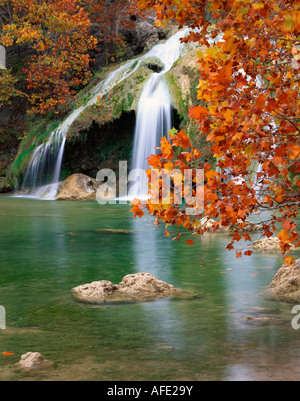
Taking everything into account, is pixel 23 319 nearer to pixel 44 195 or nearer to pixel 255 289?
pixel 255 289

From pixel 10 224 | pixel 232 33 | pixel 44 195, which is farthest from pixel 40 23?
pixel 232 33

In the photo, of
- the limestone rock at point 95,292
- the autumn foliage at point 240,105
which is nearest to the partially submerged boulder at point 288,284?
the autumn foliage at point 240,105

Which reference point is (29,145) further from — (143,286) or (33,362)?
(33,362)

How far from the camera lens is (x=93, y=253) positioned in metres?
8.76

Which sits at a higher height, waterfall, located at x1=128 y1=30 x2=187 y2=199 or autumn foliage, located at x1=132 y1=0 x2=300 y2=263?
waterfall, located at x1=128 y1=30 x2=187 y2=199

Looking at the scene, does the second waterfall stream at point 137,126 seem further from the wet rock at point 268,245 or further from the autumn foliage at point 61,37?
the wet rock at point 268,245

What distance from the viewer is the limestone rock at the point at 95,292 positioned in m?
5.70

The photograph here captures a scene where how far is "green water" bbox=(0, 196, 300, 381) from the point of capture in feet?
12.6

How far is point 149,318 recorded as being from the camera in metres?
5.04

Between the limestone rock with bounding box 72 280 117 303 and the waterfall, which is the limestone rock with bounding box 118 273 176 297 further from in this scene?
the waterfall

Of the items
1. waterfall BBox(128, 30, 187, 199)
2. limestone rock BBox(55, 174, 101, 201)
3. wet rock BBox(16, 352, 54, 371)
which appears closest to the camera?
wet rock BBox(16, 352, 54, 371)

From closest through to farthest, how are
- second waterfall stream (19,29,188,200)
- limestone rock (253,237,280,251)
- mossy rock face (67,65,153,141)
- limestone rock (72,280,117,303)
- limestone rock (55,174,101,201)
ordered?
limestone rock (72,280,117,303), limestone rock (253,237,280,251), limestone rock (55,174,101,201), second waterfall stream (19,29,188,200), mossy rock face (67,65,153,141)

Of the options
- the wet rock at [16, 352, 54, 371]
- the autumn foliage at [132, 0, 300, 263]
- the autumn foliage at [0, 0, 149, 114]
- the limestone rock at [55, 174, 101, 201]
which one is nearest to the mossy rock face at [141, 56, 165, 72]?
the autumn foliage at [0, 0, 149, 114]

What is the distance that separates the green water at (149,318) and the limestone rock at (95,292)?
0.40 feet
